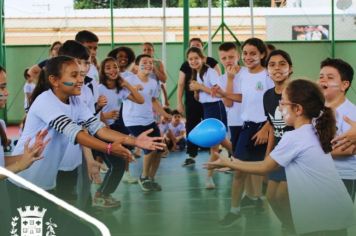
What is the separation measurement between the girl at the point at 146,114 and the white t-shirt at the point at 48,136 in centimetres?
299

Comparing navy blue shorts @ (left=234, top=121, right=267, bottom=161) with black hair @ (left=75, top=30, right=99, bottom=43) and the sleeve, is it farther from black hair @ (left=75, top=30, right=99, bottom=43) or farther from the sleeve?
the sleeve

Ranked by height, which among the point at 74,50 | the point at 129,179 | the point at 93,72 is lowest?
the point at 129,179

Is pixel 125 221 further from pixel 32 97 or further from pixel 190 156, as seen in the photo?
pixel 190 156

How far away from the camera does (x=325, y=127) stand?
3.39m

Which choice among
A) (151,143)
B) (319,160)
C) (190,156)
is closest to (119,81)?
(190,156)

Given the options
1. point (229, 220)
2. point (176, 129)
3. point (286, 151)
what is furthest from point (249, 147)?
point (176, 129)

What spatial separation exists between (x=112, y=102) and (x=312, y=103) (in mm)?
3818

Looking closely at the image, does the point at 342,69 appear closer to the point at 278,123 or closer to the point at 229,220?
the point at 278,123

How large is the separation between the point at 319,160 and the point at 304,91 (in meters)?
0.34

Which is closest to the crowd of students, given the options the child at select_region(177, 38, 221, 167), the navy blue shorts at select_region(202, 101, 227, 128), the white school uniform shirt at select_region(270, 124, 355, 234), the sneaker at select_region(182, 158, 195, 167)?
the white school uniform shirt at select_region(270, 124, 355, 234)

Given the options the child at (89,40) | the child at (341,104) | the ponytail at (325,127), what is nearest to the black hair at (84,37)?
the child at (89,40)

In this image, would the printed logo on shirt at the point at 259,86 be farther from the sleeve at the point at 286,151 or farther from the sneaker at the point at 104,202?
the sleeve at the point at 286,151

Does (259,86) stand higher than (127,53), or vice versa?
(127,53)

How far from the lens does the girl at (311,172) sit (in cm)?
329
